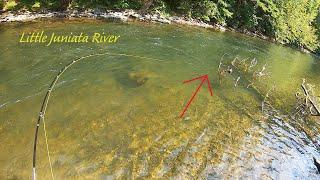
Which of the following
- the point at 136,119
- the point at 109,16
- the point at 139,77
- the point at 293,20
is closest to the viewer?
the point at 136,119

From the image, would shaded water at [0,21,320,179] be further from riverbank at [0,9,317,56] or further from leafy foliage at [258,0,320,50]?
leafy foliage at [258,0,320,50]

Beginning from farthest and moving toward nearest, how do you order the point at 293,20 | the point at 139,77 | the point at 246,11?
the point at 293,20 → the point at 246,11 → the point at 139,77

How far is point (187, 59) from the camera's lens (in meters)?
21.3

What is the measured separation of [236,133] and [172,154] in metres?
3.17

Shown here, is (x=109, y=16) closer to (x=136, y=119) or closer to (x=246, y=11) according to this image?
(x=246, y=11)

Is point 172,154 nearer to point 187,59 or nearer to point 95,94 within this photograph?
point 95,94

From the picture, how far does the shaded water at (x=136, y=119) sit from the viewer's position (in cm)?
1117

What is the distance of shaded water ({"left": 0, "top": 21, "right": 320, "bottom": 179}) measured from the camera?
11.2 meters

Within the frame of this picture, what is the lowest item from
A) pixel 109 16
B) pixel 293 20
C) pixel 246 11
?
pixel 293 20

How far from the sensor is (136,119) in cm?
1362

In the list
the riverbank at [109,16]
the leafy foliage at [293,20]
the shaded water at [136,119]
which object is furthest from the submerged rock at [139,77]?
the leafy foliage at [293,20]

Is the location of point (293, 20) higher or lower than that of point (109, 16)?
lower

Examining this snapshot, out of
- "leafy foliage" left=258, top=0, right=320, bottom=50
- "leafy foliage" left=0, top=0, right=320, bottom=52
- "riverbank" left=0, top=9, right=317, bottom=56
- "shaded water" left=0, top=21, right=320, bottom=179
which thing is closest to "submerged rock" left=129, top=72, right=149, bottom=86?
"shaded water" left=0, top=21, right=320, bottom=179

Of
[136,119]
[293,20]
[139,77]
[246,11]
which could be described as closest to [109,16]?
[139,77]
